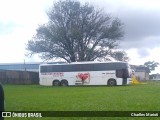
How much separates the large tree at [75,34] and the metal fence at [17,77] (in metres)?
4.30

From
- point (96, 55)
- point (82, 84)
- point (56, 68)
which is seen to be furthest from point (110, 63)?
→ point (96, 55)

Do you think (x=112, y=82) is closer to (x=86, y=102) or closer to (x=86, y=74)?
(x=86, y=74)

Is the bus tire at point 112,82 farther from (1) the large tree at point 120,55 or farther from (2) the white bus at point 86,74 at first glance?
(1) the large tree at point 120,55

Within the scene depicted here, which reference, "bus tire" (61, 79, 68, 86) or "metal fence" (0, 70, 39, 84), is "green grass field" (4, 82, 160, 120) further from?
"metal fence" (0, 70, 39, 84)

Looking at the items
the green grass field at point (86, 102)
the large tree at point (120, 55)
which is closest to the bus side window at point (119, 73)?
the large tree at point (120, 55)

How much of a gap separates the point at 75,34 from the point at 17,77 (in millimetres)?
11291

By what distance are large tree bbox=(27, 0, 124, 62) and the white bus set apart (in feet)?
31.2

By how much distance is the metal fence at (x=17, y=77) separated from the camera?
49.6 meters

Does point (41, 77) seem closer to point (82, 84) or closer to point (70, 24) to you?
point (82, 84)

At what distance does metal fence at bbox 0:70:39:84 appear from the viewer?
1951 inches

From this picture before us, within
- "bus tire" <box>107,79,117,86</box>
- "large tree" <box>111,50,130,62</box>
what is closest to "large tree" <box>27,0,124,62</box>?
"large tree" <box>111,50,130,62</box>

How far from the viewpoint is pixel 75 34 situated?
178 feet

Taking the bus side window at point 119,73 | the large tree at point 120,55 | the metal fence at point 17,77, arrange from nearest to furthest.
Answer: the bus side window at point 119,73 → the metal fence at point 17,77 → the large tree at point 120,55

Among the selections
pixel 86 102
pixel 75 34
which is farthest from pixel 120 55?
pixel 86 102
